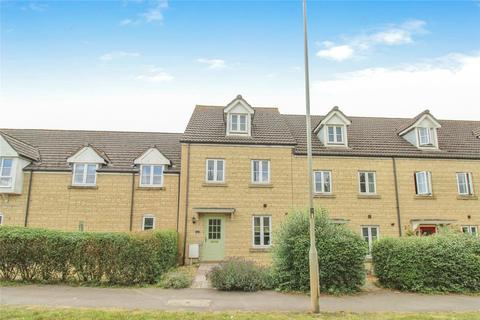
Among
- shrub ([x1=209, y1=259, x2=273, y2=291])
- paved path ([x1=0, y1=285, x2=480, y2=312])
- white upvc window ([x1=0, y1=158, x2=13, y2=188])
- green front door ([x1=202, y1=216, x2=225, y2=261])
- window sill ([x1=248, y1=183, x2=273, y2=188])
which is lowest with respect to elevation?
paved path ([x1=0, y1=285, x2=480, y2=312])

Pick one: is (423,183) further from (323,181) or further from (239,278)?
(239,278)

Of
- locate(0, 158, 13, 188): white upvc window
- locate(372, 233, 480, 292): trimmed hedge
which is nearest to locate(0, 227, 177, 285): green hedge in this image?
locate(0, 158, 13, 188): white upvc window

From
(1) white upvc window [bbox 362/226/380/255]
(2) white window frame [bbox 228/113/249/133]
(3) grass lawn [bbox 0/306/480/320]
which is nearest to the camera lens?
(3) grass lawn [bbox 0/306/480/320]

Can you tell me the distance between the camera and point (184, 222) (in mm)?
18516

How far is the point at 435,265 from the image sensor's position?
12.0 m

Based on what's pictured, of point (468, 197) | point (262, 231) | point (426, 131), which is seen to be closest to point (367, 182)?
point (426, 131)


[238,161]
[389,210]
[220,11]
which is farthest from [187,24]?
[389,210]

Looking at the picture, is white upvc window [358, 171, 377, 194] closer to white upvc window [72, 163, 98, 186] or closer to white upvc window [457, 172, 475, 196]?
white upvc window [457, 172, 475, 196]

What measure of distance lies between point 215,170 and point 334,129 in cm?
883

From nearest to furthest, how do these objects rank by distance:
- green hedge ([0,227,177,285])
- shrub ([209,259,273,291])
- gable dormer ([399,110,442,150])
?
shrub ([209,259,273,291]) < green hedge ([0,227,177,285]) < gable dormer ([399,110,442,150])

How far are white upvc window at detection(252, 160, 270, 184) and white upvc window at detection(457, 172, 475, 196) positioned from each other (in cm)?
1296

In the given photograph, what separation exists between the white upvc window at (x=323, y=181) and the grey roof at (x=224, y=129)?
2673 mm

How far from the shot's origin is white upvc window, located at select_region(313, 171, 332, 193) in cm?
2009

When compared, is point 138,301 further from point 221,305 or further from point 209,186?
point 209,186
